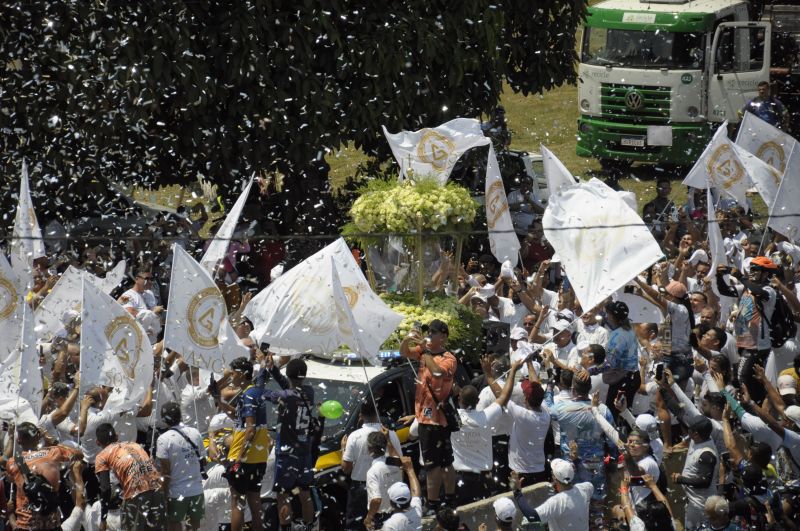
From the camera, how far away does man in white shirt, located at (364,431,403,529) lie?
38.5 feet

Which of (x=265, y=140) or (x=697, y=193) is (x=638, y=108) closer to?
(x=697, y=193)

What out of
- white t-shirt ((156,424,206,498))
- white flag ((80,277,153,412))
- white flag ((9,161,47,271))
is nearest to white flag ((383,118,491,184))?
white flag ((9,161,47,271))

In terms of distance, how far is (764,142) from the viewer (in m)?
16.6

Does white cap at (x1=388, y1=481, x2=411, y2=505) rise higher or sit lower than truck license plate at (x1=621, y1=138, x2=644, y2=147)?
higher

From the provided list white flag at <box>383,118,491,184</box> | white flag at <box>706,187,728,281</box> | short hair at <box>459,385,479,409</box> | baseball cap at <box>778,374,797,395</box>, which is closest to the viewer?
short hair at <box>459,385,479,409</box>

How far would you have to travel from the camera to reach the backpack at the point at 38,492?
1131 cm

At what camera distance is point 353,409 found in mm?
12781

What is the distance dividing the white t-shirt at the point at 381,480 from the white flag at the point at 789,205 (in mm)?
5169

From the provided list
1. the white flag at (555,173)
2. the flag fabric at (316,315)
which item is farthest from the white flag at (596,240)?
the flag fabric at (316,315)

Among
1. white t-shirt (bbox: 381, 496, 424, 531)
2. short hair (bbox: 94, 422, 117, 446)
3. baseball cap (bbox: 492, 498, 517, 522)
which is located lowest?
white t-shirt (bbox: 381, 496, 424, 531)

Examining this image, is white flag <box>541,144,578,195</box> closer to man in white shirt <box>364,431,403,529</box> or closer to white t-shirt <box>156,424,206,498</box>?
man in white shirt <box>364,431,403,529</box>

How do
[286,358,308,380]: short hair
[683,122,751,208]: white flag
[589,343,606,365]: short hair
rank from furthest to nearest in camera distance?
[683,122,751,208]: white flag < [589,343,606,365]: short hair < [286,358,308,380]: short hair

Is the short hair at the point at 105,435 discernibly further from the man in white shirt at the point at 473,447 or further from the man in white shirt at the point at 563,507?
the man in white shirt at the point at 563,507

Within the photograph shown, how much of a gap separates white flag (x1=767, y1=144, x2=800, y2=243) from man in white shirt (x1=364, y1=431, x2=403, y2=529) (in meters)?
5.10
